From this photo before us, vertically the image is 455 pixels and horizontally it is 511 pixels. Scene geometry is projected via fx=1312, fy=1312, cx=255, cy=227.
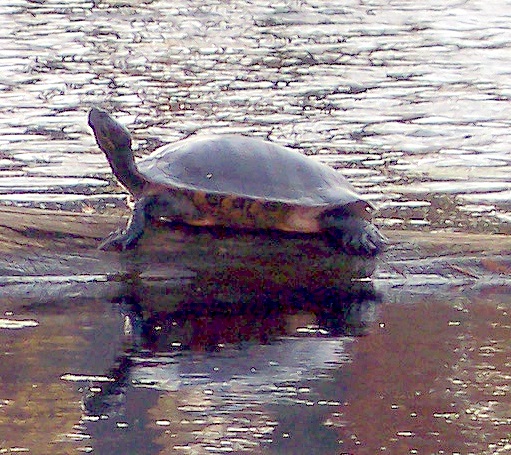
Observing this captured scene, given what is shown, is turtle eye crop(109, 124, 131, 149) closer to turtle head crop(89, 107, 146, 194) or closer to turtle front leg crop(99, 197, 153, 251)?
turtle head crop(89, 107, 146, 194)

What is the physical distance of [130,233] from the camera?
4.23 metres

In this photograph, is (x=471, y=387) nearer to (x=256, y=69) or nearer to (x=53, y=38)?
(x=256, y=69)

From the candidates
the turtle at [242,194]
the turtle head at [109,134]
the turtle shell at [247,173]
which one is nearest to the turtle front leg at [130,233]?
the turtle at [242,194]

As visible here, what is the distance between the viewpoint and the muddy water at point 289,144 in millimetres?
3268

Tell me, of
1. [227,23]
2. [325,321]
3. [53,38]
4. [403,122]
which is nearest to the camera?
[325,321]

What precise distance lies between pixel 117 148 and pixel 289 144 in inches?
133

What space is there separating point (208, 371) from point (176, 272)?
0.69 metres

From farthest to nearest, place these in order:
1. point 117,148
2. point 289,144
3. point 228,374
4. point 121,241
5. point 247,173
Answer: point 289,144, point 117,148, point 247,173, point 121,241, point 228,374

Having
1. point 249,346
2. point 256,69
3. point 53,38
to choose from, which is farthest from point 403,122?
point 249,346

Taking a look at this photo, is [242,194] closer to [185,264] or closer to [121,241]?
[185,264]

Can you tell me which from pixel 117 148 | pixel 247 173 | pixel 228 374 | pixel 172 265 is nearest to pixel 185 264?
pixel 172 265

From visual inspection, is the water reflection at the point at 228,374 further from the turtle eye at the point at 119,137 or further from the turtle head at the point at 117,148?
the turtle eye at the point at 119,137

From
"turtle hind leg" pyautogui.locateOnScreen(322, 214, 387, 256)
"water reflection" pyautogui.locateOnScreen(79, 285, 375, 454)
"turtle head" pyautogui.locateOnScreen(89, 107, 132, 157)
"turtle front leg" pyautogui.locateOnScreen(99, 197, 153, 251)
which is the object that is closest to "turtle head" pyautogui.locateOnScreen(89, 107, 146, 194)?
"turtle head" pyautogui.locateOnScreen(89, 107, 132, 157)

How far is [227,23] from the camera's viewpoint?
39.9 feet
